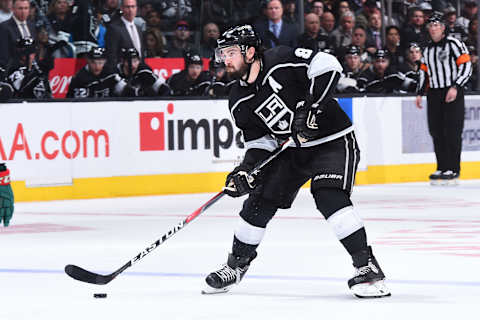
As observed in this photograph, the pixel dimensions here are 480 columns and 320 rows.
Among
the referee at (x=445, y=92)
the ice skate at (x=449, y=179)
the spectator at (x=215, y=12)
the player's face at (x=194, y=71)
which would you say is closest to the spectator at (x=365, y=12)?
the referee at (x=445, y=92)

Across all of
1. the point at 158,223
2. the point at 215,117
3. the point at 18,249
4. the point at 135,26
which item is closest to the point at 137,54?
the point at 135,26

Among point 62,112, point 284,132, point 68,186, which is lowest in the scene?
point 68,186

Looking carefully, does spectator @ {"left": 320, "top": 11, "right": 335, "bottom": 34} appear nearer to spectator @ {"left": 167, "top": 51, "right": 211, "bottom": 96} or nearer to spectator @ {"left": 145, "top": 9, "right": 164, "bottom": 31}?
spectator @ {"left": 167, "top": 51, "right": 211, "bottom": 96}

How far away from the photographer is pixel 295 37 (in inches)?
438

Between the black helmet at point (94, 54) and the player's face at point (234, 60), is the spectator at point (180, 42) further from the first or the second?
the player's face at point (234, 60)

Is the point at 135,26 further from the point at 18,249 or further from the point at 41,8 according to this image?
the point at 18,249

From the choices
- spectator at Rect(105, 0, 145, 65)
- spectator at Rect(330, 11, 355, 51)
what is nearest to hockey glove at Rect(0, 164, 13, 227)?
spectator at Rect(105, 0, 145, 65)

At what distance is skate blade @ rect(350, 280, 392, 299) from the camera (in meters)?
4.28

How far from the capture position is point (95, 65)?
999 centimetres

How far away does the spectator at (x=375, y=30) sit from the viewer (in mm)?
11953

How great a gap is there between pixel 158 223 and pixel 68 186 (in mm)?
2166

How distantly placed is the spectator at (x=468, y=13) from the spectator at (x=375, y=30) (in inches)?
41.9

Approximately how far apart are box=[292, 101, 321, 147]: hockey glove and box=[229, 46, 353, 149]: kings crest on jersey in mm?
49

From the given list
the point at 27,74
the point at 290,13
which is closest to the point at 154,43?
the point at 27,74
